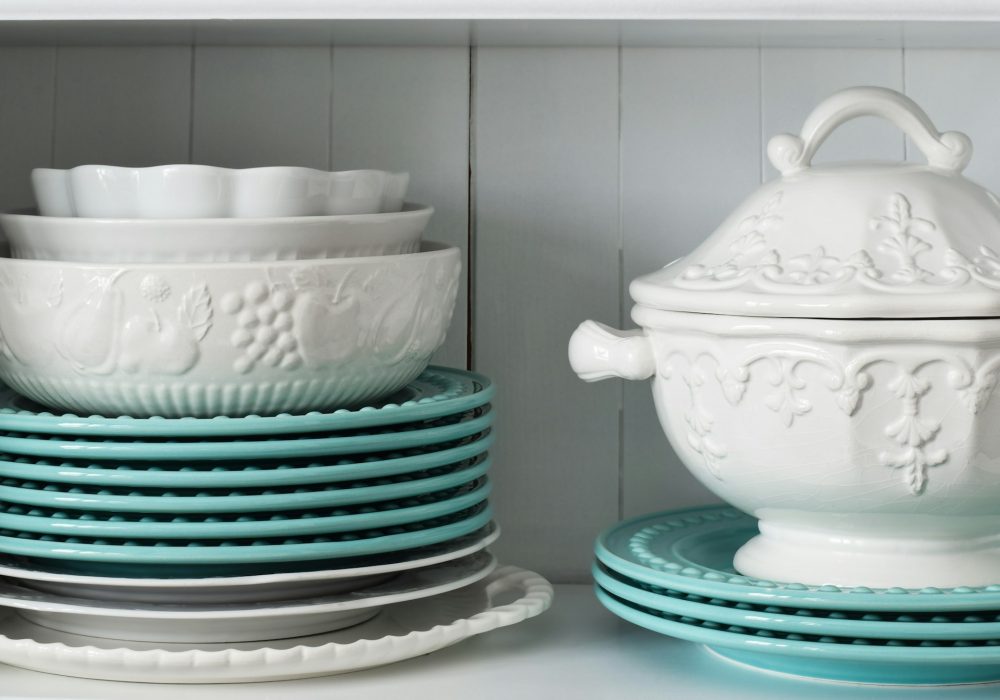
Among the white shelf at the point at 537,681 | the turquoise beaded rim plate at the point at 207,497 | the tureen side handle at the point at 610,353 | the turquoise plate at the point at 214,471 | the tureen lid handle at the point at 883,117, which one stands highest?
the tureen lid handle at the point at 883,117

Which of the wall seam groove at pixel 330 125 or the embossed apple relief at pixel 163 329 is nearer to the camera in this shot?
the embossed apple relief at pixel 163 329

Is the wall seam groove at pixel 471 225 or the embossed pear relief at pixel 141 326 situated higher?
the wall seam groove at pixel 471 225

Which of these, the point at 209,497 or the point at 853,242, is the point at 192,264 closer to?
the point at 209,497

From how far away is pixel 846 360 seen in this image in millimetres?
671

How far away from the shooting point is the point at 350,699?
71 cm

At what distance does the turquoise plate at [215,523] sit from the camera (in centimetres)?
72

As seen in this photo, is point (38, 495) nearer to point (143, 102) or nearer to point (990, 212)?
point (143, 102)

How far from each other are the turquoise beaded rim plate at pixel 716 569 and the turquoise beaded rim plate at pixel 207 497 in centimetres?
15

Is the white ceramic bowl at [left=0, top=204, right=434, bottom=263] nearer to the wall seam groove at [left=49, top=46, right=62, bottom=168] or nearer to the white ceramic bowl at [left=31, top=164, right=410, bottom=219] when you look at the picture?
→ the white ceramic bowl at [left=31, top=164, right=410, bottom=219]

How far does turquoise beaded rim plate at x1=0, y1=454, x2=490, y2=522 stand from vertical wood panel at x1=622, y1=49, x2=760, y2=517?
1.06ft
